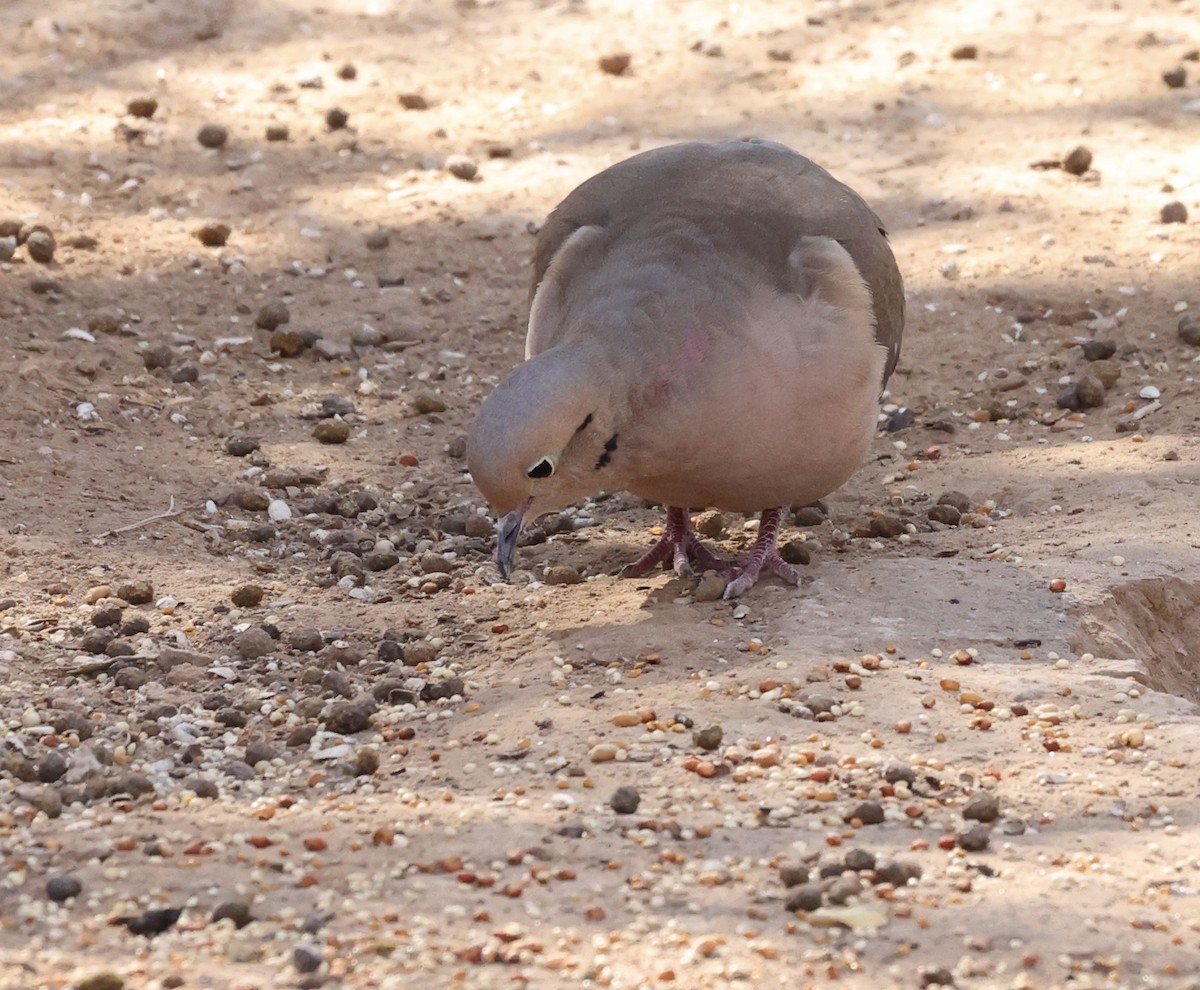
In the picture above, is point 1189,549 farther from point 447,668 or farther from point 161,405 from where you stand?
point 161,405

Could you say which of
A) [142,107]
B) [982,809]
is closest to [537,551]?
[982,809]

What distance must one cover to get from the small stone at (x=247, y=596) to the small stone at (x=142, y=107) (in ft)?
13.4

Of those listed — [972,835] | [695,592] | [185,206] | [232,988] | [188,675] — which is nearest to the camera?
[232,988]

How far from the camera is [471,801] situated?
3625mm

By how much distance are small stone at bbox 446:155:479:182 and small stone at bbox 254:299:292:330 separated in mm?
1433

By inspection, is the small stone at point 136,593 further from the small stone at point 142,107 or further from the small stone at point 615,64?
the small stone at point 615,64

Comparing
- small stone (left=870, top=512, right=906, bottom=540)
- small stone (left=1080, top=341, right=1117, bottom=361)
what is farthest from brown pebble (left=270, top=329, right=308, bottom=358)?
small stone (left=1080, top=341, right=1117, bottom=361)

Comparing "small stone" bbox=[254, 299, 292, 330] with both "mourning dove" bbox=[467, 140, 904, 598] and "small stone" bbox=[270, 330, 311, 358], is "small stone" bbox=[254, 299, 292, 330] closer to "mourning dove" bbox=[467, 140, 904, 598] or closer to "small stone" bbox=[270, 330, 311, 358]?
"small stone" bbox=[270, 330, 311, 358]

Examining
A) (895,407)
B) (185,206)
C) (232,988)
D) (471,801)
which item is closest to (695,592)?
(471,801)

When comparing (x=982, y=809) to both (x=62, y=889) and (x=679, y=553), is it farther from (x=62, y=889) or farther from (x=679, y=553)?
(x=62, y=889)

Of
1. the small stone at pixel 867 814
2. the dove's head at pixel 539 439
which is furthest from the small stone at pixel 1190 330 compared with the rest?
the small stone at pixel 867 814

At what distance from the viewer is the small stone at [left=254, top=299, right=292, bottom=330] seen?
22.0 feet

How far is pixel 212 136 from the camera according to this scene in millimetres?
7957

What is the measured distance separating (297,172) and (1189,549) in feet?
15.5
